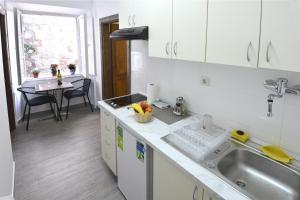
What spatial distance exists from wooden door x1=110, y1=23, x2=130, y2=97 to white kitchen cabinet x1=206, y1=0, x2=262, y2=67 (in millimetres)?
3053

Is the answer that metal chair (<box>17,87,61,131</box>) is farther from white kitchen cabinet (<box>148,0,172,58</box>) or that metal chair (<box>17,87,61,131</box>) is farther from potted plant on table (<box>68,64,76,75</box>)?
white kitchen cabinet (<box>148,0,172,58</box>)

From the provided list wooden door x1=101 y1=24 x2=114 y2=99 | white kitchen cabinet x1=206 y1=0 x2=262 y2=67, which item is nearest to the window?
wooden door x1=101 y1=24 x2=114 y2=99

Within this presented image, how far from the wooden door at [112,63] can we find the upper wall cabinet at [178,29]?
93.5 inches

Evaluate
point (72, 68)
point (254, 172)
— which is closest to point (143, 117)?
point (254, 172)

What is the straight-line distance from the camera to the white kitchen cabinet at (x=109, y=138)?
2229 mm

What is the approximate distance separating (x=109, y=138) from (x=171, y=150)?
1085 millimetres

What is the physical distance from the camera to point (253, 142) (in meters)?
1.55

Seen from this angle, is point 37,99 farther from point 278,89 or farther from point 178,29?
point 278,89

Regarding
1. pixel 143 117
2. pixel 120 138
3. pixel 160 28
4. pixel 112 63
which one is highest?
pixel 160 28

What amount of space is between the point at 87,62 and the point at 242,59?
4.31 metres

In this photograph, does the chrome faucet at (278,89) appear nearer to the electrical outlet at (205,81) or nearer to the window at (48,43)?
the electrical outlet at (205,81)

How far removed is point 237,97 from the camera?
1.61m

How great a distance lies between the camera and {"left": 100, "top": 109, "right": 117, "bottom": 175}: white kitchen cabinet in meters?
2.23

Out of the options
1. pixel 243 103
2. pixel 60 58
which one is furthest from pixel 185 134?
pixel 60 58
